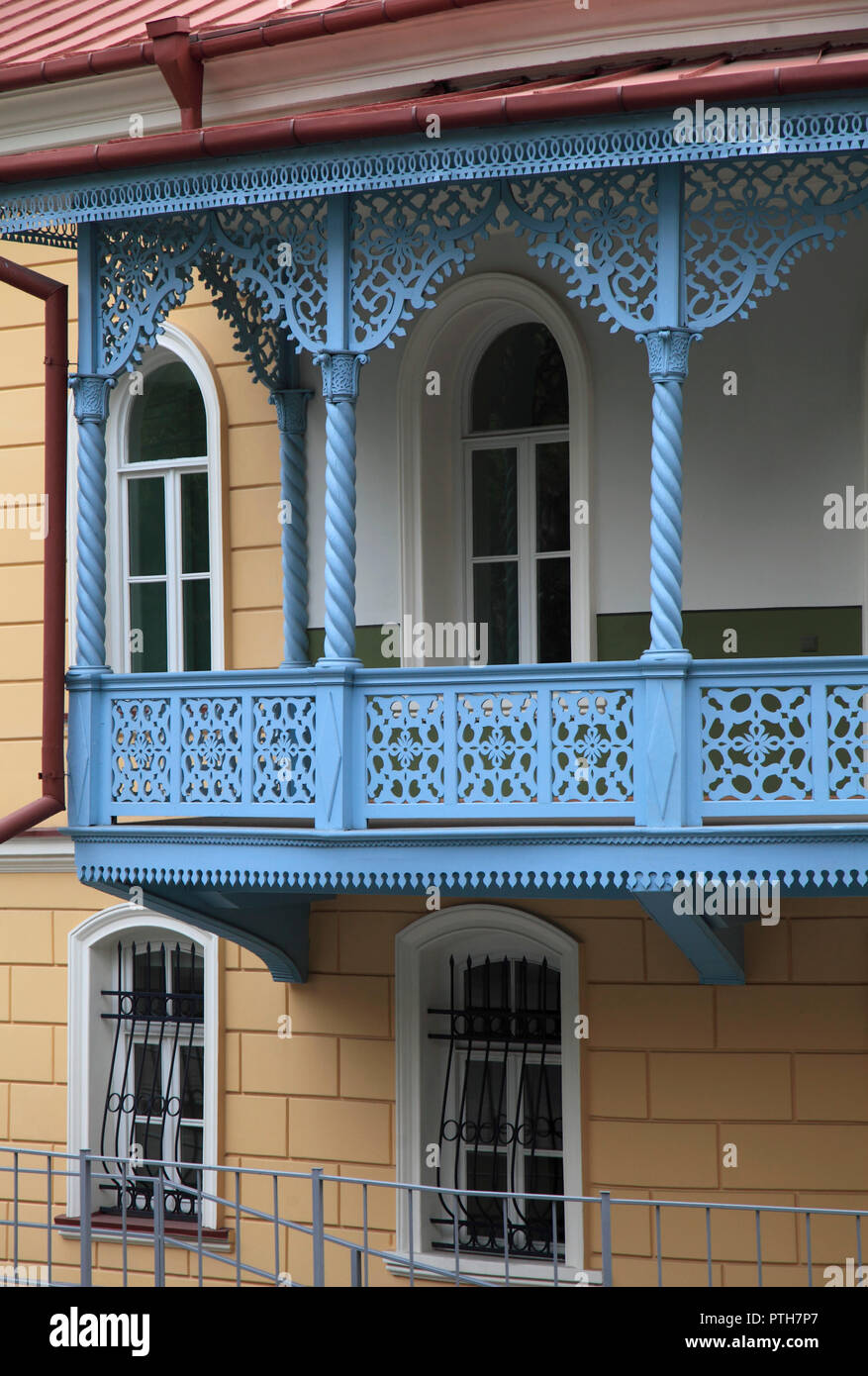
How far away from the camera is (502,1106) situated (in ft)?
31.6

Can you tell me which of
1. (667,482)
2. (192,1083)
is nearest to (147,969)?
(192,1083)

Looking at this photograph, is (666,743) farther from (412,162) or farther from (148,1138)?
(148,1138)

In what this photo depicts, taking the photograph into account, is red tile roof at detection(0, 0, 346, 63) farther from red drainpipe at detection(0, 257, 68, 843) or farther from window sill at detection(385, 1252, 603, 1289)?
window sill at detection(385, 1252, 603, 1289)

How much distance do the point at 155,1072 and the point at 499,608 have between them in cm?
376

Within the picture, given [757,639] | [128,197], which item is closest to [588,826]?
[757,639]

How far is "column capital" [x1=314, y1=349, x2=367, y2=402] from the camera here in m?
7.95

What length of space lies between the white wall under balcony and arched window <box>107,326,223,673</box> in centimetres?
156

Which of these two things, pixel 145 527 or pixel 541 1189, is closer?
pixel 541 1189

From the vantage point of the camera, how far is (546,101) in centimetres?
728

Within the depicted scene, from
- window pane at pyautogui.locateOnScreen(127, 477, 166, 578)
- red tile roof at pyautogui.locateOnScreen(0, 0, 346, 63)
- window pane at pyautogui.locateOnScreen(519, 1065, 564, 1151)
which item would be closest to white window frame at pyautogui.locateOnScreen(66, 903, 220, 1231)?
window pane at pyautogui.locateOnScreen(519, 1065, 564, 1151)

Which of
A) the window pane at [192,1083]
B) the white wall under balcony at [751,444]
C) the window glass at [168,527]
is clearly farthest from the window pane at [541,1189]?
the window glass at [168,527]

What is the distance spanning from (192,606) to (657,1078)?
4.15m

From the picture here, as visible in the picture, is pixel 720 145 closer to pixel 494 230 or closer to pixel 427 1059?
pixel 494 230

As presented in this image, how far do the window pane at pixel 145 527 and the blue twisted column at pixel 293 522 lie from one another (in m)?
1.03
